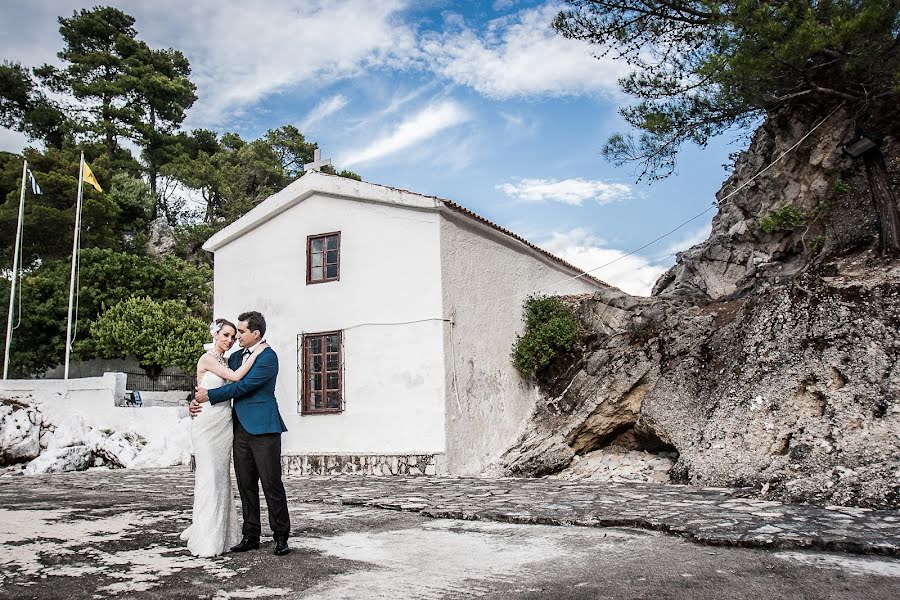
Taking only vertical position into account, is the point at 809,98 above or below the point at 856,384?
above

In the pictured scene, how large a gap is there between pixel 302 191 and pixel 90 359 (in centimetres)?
1844

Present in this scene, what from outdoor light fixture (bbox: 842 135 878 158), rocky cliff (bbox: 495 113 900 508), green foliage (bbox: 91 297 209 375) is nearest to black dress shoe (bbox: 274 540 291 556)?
rocky cliff (bbox: 495 113 900 508)

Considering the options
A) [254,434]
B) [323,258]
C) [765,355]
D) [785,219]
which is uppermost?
[785,219]

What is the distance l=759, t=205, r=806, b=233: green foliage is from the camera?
14.2m

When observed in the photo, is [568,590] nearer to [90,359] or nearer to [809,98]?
[809,98]

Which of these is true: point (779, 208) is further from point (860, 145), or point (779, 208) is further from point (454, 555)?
point (454, 555)

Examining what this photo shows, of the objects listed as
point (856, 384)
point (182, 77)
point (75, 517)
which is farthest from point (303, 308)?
point (182, 77)

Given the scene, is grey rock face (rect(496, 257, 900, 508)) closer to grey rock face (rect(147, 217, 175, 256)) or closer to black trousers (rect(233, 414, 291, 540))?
black trousers (rect(233, 414, 291, 540))

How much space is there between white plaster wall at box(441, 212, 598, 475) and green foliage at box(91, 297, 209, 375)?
15413 mm

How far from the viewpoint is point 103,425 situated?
17.5 meters

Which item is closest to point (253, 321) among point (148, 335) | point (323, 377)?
point (323, 377)

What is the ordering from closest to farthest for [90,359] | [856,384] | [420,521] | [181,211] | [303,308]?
[420,521], [856,384], [303,308], [90,359], [181,211]

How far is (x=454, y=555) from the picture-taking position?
4707 millimetres

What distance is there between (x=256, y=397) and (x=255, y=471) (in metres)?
0.56
